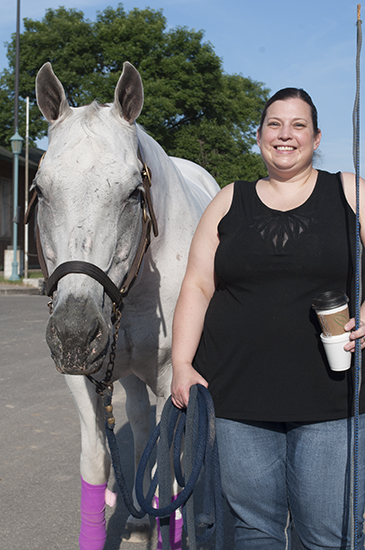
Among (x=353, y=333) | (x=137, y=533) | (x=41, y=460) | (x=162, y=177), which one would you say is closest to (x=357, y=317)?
(x=353, y=333)

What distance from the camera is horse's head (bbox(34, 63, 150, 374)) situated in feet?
6.24

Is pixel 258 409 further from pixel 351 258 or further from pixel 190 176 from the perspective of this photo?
pixel 190 176

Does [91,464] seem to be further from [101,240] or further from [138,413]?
[101,240]

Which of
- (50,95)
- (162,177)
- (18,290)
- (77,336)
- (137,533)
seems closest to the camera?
(77,336)

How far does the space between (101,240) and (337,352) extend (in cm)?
91

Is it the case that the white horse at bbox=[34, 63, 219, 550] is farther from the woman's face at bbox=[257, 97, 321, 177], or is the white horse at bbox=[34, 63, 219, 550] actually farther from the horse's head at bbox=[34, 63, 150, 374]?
the woman's face at bbox=[257, 97, 321, 177]

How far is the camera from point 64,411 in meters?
5.38

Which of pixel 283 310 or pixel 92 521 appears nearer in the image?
pixel 283 310

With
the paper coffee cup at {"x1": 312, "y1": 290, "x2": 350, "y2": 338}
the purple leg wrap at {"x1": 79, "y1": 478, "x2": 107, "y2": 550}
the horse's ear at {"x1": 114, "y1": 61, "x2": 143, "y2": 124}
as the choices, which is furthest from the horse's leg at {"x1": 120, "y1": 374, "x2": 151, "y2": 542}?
the paper coffee cup at {"x1": 312, "y1": 290, "x2": 350, "y2": 338}

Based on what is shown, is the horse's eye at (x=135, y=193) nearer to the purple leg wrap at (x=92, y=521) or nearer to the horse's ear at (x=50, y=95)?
the horse's ear at (x=50, y=95)

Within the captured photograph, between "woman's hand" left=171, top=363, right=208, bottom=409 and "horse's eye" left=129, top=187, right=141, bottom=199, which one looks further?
"horse's eye" left=129, top=187, right=141, bottom=199

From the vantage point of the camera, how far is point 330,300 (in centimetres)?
176

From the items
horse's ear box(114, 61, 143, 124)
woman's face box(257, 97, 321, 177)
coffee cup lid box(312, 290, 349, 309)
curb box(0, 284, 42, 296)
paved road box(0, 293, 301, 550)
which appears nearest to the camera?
coffee cup lid box(312, 290, 349, 309)

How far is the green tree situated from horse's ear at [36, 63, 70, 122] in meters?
Result: 22.6
